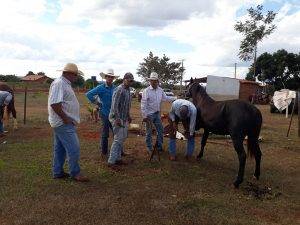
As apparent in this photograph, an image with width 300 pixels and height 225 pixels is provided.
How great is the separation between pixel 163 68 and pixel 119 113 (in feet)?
185

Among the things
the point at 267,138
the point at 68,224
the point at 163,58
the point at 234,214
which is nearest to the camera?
the point at 68,224

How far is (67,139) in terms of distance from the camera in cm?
684

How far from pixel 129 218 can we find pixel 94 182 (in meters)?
1.71

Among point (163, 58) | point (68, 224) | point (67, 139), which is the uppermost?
point (163, 58)

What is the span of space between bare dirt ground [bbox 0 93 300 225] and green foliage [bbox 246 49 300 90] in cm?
3996

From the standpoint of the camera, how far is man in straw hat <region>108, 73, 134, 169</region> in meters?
7.73

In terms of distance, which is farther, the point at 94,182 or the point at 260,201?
the point at 94,182

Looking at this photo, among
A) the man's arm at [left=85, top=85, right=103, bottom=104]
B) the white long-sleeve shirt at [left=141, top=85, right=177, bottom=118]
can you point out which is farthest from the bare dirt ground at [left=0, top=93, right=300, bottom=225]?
the man's arm at [left=85, top=85, right=103, bottom=104]

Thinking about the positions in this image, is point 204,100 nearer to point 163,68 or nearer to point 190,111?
point 190,111

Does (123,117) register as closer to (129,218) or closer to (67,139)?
(67,139)

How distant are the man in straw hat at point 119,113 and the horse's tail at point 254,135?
2366 mm

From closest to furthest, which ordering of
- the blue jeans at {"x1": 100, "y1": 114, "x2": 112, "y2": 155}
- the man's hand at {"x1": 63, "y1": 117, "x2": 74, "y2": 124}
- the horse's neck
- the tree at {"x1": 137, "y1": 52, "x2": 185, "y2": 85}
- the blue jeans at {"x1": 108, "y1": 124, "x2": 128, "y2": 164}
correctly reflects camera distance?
the man's hand at {"x1": 63, "y1": 117, "x2": 74, "y2": 124}, the blue jeans at {"x1": 108, "y1": 124, "x2": 128, "y2": 164}, the blue jeans at {"x1": 100, "y1": 114, "x2": 112, "y2": 155}, the horse's neck, the tree at {"x1": 137, "y1": 52, "x2": 185, "y2": 85}

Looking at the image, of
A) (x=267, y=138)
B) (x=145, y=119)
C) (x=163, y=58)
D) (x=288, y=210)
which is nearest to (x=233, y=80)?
(x=163, y=58)

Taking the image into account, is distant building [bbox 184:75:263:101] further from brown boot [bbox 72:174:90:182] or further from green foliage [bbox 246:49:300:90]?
brown boot [bbox 72:174:90:182]
